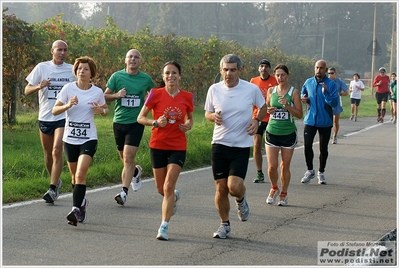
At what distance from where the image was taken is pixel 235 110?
848 cm

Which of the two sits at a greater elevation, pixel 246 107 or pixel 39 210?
pixel 246 107

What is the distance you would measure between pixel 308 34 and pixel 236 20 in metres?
9.84

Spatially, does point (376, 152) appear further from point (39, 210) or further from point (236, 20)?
point (236, 20)

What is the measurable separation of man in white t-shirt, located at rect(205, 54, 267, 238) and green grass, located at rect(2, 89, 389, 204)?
334 cm

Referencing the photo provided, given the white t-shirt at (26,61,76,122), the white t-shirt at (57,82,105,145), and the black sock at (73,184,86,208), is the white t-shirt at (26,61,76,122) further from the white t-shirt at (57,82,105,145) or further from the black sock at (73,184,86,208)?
the black sock at (73,184,86,208)

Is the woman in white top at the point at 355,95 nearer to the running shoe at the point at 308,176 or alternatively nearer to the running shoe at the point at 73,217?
the running shoe at the point at 308,176

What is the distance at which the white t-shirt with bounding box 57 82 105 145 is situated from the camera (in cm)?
938

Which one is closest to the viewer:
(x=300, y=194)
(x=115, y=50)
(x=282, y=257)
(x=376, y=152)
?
(x=282, y=257)

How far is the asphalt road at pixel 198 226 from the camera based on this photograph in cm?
756

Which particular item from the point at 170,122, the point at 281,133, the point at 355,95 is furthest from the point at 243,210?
the point at 355,95

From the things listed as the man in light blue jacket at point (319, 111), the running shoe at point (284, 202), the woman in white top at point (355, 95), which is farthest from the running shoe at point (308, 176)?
the woman in white top at point (355, 95)

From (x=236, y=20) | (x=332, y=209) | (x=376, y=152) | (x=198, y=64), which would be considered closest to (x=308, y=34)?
(x=236, y=20)

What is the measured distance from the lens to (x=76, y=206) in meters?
9.06

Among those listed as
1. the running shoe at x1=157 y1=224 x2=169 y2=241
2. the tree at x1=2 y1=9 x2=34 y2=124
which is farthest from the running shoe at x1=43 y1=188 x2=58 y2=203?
the tree at x1=2 y1=9 x2=34 y2=124
